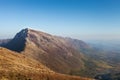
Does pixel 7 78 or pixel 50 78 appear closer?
pixel 7 78

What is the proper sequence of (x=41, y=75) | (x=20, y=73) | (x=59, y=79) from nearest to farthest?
(x=20, y=73) < (x=41, y=75) < (x=59, y=79)

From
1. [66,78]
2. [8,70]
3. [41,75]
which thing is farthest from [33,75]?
[66,78]

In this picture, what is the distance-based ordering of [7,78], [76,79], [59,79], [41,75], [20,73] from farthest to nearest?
[76,79], [59,79], [41,75], [20,73], [7,78]

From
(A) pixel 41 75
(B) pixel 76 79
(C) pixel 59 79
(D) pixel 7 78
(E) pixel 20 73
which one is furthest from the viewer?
(B) pixel 76 79

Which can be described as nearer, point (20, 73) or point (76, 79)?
point (20, 73)

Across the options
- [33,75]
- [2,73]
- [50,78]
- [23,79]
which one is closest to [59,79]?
[50,78]

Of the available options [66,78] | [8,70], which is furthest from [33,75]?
[66,78]

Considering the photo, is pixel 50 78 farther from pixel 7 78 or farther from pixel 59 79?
pixel 7 78

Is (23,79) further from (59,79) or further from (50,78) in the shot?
(59,79)
